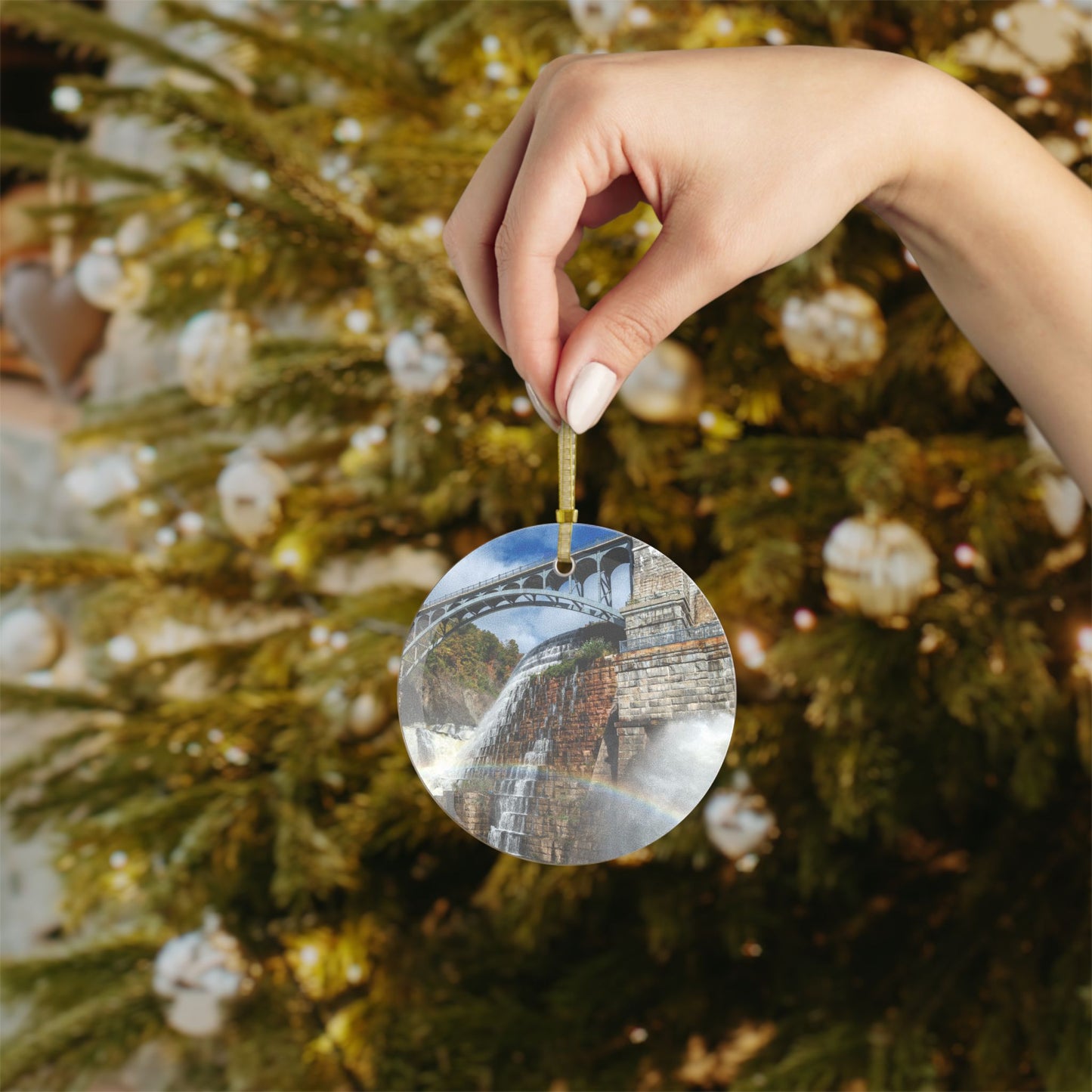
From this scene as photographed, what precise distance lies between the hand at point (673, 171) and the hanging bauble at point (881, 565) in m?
0.30

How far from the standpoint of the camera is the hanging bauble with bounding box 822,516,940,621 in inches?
23.9

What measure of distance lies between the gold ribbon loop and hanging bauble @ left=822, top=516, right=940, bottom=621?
30 centimetres

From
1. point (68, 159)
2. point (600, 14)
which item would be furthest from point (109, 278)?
point (600, 14)

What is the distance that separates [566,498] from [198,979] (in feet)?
2.04

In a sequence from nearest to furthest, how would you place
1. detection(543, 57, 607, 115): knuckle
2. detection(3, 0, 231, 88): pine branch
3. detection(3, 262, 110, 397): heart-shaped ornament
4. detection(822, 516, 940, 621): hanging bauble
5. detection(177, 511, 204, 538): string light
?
detection(543, 57, 607, 115): knuckle < detection(822, 516, 940, 621): hanging bauble < detection(3, 0, 231, 88): pine branch < detection(177, 511, 204, 538): string light < detection(3, 262, 110, 397): heart-shaped ornament

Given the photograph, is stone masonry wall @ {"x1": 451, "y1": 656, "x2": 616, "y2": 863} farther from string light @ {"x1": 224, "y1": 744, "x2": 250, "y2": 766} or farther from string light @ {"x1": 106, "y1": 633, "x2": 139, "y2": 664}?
string light @ {"x1": 106, "y1": 633, "x2": 139, "y2": 664}

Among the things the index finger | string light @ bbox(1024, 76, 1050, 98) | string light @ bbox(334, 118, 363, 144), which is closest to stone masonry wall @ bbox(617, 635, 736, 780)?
the index finger

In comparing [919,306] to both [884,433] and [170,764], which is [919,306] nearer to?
[884,433]

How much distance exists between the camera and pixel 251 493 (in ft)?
2.81

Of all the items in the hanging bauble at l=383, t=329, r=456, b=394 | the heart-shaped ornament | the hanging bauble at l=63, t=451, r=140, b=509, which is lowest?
the heart-shaped ornament

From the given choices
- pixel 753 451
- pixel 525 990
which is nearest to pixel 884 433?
pixel 753 451

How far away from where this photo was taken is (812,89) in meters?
0.33

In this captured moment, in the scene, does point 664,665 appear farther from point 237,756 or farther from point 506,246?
point 237,756

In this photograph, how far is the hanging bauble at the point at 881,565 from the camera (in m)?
0.61
